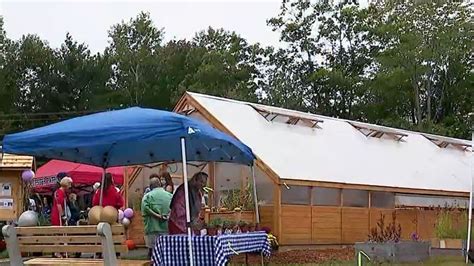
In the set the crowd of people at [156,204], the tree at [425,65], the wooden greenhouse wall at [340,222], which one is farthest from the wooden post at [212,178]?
the tree at [425,65]

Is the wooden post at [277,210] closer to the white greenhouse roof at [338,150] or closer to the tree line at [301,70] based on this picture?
the white greenhouse roof at [338,150]

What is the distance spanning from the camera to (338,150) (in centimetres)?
1934

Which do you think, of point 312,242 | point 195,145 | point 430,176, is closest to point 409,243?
point 312,242

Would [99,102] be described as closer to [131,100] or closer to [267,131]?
[131,100]

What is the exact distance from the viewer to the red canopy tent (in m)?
22.5

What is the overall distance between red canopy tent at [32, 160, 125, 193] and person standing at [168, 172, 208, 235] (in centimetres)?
1223

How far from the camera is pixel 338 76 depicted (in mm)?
37625

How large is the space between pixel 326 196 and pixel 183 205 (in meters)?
8.76

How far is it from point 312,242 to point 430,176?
6376 mm

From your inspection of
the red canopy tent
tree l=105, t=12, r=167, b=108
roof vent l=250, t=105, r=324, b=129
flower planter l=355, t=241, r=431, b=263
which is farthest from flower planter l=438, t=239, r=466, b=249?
tree l=105, t=12, r=167, b=108

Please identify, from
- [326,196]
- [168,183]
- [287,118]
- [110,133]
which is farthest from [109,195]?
[287,118]

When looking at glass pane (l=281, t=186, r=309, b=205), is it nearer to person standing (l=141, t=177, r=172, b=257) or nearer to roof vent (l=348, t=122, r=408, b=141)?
person standing (l=141, t=177, r=172, b=257)

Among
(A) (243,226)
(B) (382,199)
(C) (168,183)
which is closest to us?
(C) (168,183)

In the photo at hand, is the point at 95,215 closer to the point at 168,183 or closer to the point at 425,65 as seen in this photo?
the point at 168,183
